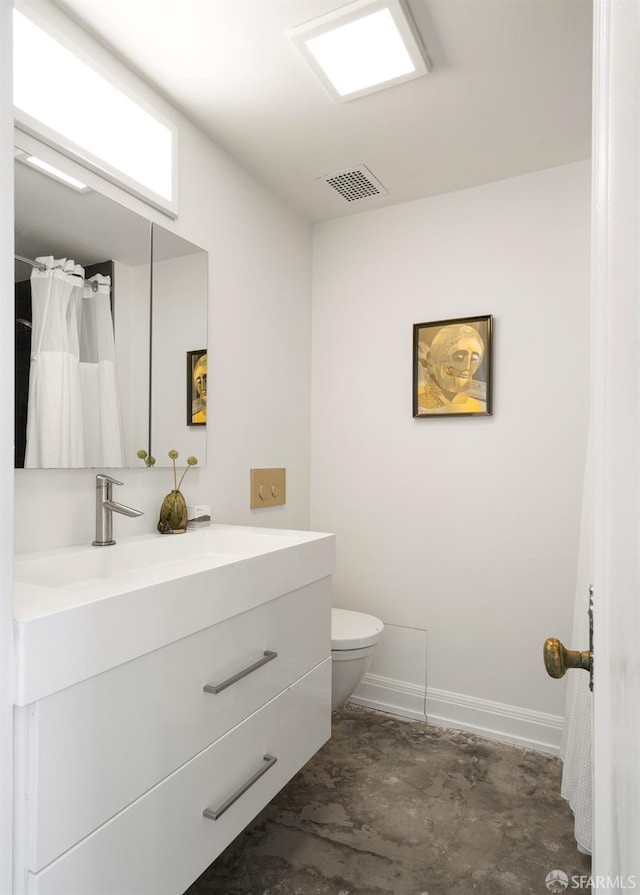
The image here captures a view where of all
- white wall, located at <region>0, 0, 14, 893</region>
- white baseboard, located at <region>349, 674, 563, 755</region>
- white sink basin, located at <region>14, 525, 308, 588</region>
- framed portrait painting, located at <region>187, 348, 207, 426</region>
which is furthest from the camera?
white baseboard, located at <region>349, 674, 563, 755</region>

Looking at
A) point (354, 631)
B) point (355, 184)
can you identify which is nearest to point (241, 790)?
point (354, 631)

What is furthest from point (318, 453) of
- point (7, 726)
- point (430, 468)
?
point (7, 726)

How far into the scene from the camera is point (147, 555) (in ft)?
5.36

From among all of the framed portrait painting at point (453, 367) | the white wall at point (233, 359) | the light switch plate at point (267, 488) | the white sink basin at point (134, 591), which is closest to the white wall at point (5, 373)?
the white sink basin at point (134, 591)

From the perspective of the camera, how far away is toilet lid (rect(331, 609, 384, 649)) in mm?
2041

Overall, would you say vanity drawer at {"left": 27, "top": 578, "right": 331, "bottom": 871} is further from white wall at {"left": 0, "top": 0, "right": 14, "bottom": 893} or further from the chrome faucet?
the chrome faucet

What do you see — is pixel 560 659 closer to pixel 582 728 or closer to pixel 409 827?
pixel 582 728

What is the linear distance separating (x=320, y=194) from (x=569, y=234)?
1080mm

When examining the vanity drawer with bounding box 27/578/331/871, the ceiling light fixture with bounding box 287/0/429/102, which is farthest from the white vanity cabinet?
the ceiling light fixture with bounding box 287/0/429/102

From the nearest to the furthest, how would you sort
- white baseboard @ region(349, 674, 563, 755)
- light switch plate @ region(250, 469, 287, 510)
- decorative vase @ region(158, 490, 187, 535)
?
decorative vase @ region(158, 490, 187, 535)
white baseboard @ region(349, 674, 563, 755)
light switch plate @ region(250, 469, 287, 510)

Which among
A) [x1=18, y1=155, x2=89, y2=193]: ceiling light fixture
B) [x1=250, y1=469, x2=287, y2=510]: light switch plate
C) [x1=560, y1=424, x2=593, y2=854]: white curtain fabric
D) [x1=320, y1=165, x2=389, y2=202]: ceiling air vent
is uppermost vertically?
[x1=320, y1=165, x2=389, y2=202]: ceiling air vent

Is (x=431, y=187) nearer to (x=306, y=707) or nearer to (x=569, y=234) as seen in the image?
(x=569, y=234)

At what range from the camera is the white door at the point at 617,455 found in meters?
0.32

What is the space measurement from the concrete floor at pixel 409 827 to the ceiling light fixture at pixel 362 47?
2335mm
